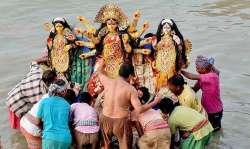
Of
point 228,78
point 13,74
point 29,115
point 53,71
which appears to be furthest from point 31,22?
point 29,115

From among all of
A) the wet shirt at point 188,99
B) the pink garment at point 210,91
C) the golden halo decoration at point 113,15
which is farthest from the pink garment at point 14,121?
the pink garment at point 210,91

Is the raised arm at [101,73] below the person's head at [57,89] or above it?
above

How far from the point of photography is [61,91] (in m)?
7.63

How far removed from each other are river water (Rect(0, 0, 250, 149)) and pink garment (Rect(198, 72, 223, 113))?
0.64m

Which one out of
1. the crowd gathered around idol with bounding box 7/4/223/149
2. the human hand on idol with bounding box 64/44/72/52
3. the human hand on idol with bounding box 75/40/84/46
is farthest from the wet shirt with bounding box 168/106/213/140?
the human hand on idol with bounding box 64/44/72/52

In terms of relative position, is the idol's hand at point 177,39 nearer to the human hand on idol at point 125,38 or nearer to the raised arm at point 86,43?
the human hand on idol at point 125,38

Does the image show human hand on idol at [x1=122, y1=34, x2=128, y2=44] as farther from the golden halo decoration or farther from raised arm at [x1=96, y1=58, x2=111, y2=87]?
raised arm at [x1=96, y1=58, x2=111, y2=87]

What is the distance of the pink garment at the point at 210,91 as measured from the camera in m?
8.65

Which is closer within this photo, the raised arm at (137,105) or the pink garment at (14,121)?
the raised arm at (137,105)

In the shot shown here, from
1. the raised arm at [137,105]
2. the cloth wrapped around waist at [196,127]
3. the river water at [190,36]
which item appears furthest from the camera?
the river water at [190,36]

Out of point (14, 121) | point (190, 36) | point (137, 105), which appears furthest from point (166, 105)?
point (190, 36)

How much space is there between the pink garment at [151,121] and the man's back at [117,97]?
0.24 meters

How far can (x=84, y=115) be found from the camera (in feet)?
25.3

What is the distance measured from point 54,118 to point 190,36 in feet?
27.8
